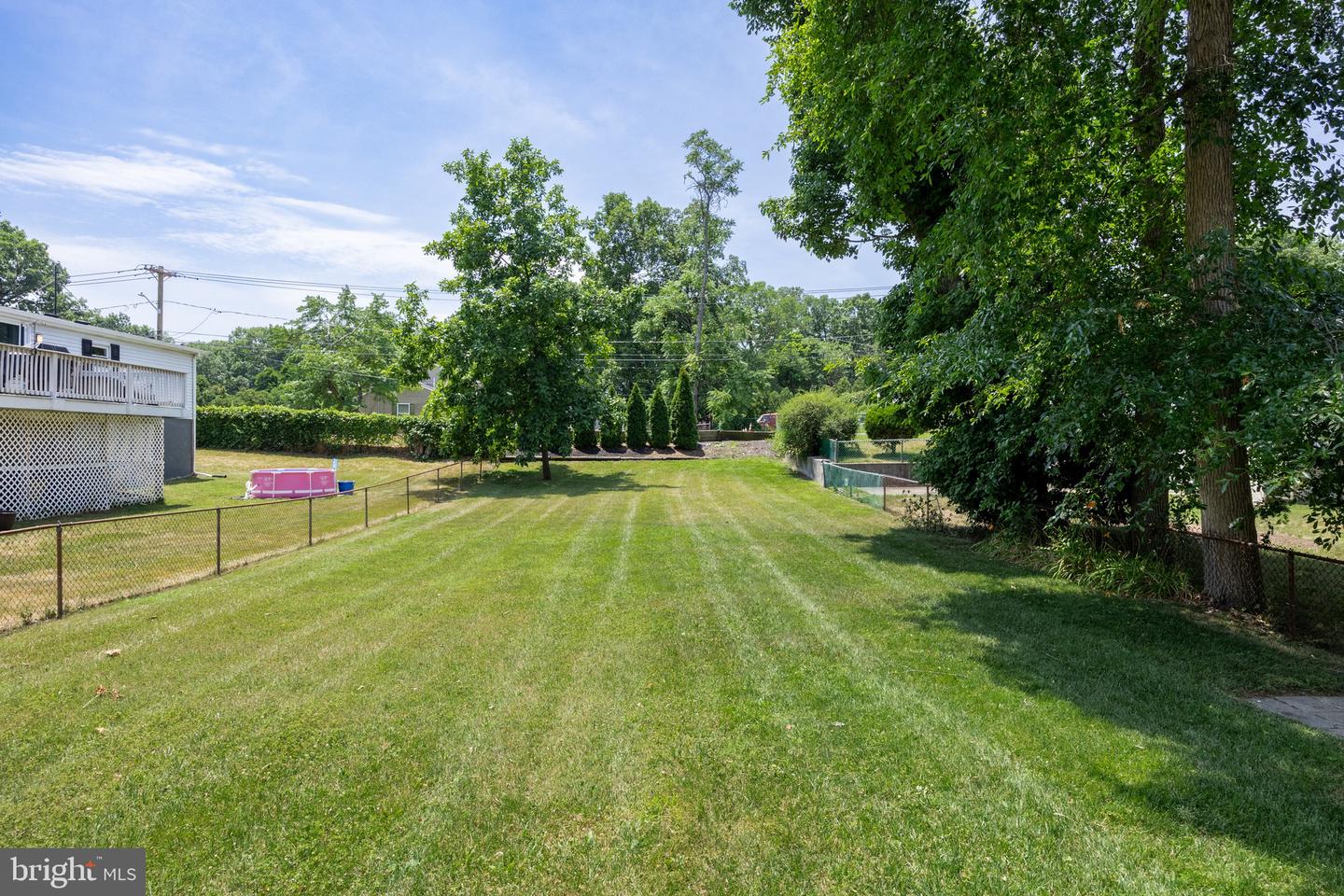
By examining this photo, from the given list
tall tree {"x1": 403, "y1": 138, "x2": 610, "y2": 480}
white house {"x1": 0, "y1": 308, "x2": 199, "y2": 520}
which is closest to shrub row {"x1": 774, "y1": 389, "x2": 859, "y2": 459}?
tall tree {"x1": 403, "y1": 138, "x2": 610, "y2": 480}

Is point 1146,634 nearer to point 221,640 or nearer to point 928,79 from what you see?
point 928,79

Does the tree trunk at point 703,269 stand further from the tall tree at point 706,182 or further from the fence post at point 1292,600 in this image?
the fence post at point 1292,600

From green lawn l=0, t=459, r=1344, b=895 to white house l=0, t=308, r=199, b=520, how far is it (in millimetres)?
9967

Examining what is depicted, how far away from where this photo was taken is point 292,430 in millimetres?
31484

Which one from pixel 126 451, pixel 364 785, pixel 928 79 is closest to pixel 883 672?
pixel 364 785

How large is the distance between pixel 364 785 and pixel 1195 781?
4726 millimetres

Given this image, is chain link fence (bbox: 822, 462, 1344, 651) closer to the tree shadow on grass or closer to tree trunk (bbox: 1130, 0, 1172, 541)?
tree trunk (bbox: 1130, 0, 1172, 541)

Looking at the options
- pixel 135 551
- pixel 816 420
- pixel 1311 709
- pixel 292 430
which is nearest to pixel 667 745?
pixel 1311 709

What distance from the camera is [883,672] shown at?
5.48 m

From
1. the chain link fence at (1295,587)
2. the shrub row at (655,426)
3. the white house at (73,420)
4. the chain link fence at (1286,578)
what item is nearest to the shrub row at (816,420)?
the shrub row at (655,426)

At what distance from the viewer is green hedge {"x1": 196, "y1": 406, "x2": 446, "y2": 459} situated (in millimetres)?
31156

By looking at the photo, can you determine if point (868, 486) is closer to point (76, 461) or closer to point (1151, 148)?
point (1151, 148)

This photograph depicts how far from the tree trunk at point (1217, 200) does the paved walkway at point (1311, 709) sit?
2241 mm

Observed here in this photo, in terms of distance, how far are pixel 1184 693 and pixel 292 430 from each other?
34623mm
